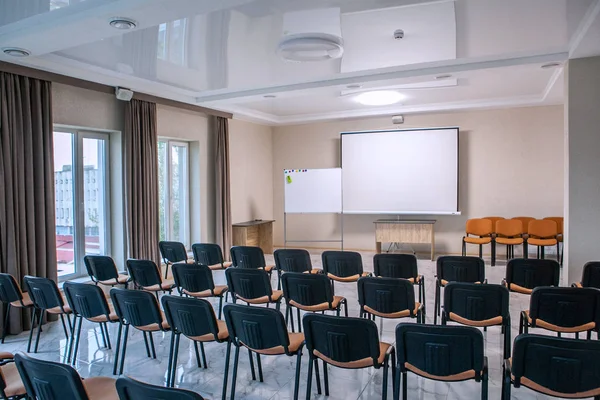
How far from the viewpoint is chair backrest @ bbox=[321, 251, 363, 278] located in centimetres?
517

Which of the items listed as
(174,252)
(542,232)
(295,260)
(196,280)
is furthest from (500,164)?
(196,280)

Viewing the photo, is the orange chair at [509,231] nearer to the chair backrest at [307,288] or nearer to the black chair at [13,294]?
the chair backrest at [307,288]

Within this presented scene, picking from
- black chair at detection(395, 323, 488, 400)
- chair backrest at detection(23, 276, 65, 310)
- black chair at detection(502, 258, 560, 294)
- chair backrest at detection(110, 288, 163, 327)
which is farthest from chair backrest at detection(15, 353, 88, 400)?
black chair at detection(502, 258, 560, 294)

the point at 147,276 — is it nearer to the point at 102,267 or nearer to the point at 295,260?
the point at 102,267

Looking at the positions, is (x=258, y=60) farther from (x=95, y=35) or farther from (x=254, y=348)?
(x=254, y=348)

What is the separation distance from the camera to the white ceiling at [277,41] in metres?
3.83

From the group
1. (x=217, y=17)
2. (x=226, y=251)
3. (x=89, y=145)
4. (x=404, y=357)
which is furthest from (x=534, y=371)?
(x=226, y=251)

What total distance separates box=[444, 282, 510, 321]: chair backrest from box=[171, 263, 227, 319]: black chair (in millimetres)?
2365

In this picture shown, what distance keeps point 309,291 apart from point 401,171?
6.19m

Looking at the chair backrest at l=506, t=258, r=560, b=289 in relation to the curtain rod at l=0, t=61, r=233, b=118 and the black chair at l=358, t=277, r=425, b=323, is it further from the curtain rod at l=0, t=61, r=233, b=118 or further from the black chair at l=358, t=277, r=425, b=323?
the curtain rod at l=0, t=61, r=233, b=118

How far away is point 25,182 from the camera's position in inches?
206

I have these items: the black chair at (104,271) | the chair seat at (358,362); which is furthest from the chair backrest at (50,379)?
the black chair at (104,271)

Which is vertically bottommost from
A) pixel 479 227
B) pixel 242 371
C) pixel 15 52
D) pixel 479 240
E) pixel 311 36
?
pixel 242 371

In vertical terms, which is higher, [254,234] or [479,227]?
A: [479,227]
